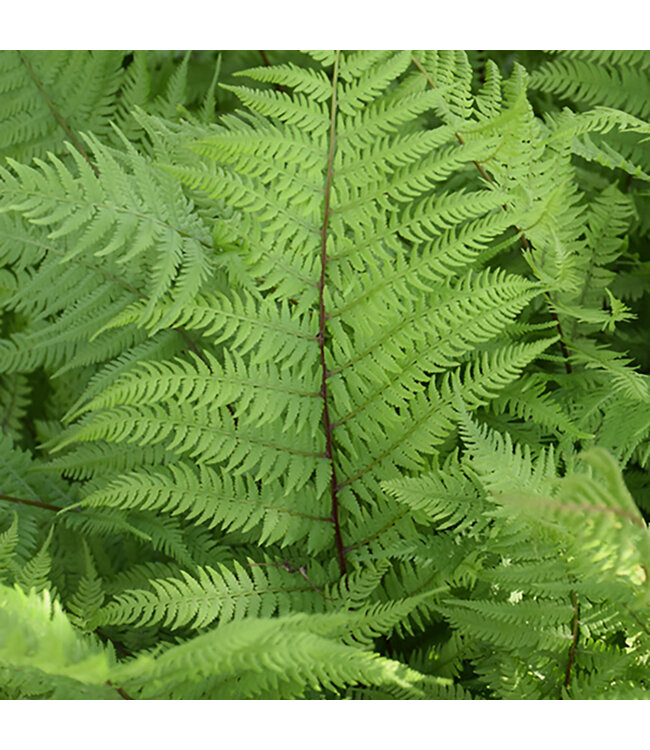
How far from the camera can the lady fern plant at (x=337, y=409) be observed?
840mm

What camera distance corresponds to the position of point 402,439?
3.17 feet

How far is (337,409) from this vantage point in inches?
39.5

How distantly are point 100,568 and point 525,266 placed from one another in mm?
905

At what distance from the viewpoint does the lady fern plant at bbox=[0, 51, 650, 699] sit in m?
0.84

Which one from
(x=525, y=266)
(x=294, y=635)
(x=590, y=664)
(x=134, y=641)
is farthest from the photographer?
(x=525, y=266)

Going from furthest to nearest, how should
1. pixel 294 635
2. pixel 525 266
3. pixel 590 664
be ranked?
1. pixel 525 266
2. pixel 590 664
3. pixel 294 635

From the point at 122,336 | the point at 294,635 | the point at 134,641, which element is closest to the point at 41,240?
the point at 122,336

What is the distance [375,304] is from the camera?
36.9 inches
